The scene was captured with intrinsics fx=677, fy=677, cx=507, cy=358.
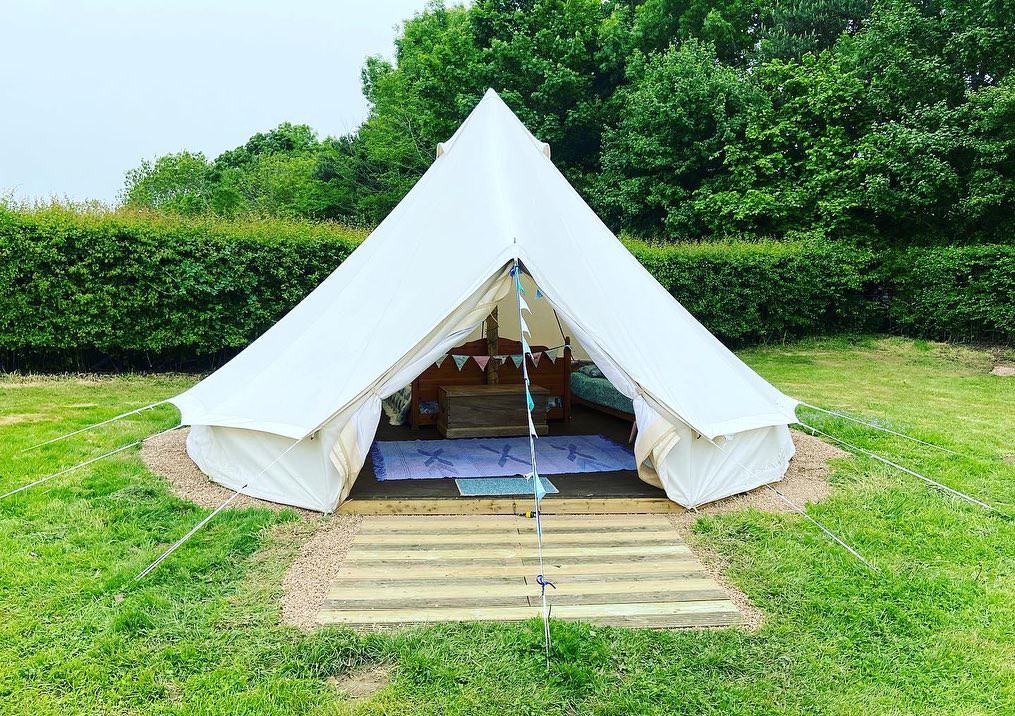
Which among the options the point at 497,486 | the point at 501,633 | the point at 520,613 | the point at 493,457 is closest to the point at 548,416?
the point at 493,457

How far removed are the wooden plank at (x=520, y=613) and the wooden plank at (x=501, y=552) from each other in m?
0.45

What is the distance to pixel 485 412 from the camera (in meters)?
5.38

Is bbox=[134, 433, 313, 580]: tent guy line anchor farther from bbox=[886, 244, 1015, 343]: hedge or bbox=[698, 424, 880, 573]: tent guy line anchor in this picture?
bbox=[886, 244, 1015, 343]: hedge

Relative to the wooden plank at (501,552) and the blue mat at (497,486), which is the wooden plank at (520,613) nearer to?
the wooden plank at (501,552)

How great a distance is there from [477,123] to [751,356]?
21.9 ft

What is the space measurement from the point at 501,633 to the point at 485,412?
2.87 meters

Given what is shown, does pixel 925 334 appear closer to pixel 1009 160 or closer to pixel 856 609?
pixel 1009 160

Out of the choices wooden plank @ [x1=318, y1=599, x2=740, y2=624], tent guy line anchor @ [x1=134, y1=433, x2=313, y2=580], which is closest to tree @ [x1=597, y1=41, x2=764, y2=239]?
tent guy line anchor @ [x1=134, y1=433, x2=313, y2=580]

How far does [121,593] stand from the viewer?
9.23ft

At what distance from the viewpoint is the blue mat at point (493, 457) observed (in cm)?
445

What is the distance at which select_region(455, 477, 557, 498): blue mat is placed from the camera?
4012 millimetres

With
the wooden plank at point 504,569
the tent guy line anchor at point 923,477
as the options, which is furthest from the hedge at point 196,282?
the wooden plank at point 504,569

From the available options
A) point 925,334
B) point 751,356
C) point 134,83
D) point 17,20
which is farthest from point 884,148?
point 134,83

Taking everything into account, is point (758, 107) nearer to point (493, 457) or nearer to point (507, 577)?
point (493, 457)
